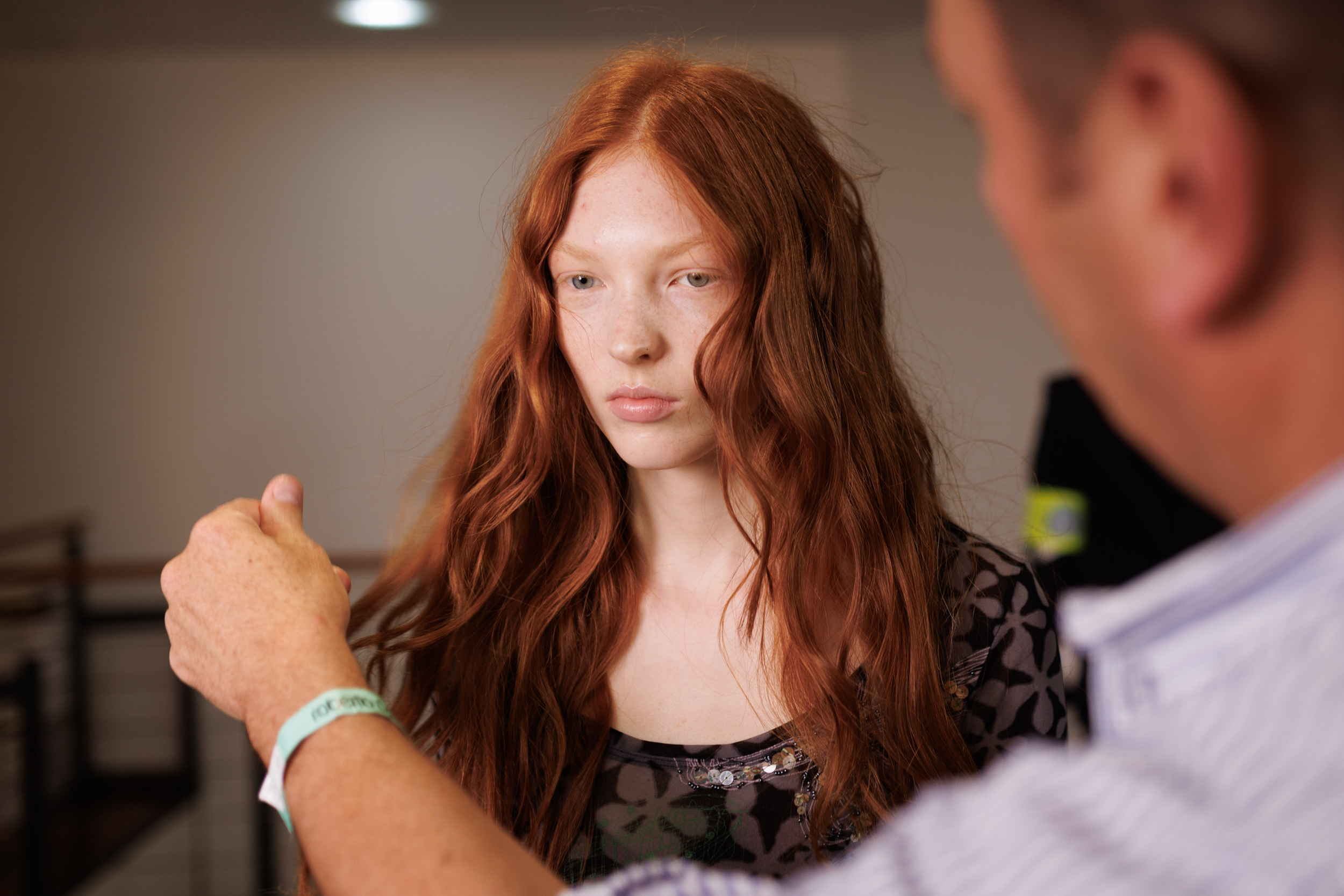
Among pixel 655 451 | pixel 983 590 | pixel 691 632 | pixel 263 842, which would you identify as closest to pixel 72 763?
pixel 263 842

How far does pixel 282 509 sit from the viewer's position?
0.89 meters

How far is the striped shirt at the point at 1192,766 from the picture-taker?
37 centimetres

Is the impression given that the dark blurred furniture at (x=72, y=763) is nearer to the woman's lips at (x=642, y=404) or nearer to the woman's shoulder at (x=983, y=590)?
the woman's lips at (x=642, y=404)

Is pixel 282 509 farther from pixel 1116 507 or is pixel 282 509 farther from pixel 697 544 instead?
pixel 1116 507

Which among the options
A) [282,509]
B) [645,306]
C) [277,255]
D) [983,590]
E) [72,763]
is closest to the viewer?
[282,509]

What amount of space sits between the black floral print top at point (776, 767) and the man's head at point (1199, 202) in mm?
643

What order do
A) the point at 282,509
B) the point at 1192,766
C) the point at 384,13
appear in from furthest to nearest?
the point at 384,13
the point at 282,509
the point at 1192,766

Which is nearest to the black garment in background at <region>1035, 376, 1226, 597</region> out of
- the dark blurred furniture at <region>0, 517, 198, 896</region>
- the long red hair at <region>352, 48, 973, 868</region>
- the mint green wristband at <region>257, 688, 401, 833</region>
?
the long red hair at <region>352, 48, 973, 868</region>

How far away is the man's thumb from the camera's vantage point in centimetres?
86

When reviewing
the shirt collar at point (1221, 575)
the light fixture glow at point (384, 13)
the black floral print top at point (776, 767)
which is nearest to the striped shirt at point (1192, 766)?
the shirt collar at point (1221, 575)

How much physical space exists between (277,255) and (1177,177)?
4551 mm

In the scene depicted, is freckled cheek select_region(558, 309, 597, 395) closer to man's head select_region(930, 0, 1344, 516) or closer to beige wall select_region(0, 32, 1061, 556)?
man's head select_region(930, 0, 1344, 516)

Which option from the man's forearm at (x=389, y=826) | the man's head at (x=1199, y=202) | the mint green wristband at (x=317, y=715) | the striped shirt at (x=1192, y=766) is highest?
the man's head at (x=1199, y=202)

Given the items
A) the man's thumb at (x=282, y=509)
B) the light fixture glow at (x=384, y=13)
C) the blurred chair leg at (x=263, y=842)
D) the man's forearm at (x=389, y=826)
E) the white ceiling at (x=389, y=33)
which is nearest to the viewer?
the man's forearm at (x=389, y=826)
